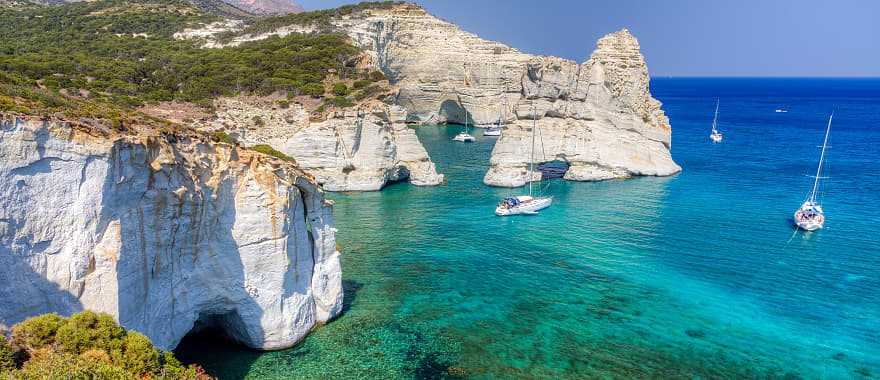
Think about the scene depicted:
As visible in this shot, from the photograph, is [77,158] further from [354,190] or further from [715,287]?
[354,190]

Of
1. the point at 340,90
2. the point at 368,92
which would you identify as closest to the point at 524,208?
the point at 368,92

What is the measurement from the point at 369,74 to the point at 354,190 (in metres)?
16.1

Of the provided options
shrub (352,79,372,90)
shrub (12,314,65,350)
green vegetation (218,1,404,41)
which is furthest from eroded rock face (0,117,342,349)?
green vegetation (218,1,404,41)

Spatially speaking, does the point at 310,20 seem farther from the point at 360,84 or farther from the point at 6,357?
the point at 6,357

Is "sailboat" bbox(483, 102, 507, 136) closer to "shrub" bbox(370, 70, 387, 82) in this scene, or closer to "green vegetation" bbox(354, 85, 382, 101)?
"shrub" bbox(370, 70, 387, 82)

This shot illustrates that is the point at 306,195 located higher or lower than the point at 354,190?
Result: higher

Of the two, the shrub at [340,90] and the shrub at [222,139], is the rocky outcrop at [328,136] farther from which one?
the shrub at [222,139]

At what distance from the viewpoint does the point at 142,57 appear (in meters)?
61.3

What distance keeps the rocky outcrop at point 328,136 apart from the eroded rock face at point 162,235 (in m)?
24.6

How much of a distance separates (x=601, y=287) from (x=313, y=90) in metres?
34.5

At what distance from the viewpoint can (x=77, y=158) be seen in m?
13.0

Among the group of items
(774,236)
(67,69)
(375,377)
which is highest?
(67,69)

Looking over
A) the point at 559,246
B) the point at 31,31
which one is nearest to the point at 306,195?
the point at 559,246

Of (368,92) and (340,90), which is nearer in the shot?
(368,92)
